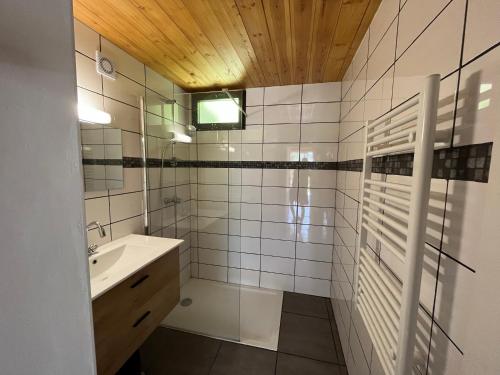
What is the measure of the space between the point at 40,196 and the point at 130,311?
1.01 metres

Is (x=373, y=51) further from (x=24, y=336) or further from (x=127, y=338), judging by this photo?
(x=127, y=338)

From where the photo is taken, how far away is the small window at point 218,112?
227 cm

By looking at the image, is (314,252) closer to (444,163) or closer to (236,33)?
(444,163)

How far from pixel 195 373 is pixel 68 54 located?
188cm

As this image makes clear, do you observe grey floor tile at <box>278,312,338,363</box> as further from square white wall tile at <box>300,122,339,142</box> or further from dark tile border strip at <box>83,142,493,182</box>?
square white wall tile at <box>300,122,339,142</box>

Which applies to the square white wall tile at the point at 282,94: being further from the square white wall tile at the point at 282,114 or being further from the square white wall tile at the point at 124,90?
the square white wall tile at the point at 124,90

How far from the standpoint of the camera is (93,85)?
4.35ft

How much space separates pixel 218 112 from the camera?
2289mm

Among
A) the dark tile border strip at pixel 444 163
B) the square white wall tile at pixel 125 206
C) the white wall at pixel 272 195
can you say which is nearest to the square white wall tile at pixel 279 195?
the white wall at pixel 272 195

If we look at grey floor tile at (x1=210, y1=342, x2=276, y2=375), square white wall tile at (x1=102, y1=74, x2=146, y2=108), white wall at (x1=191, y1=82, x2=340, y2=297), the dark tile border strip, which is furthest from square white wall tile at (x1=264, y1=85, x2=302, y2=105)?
grey floor tile at (x1=210, y1=342, x2=276, y2=375)

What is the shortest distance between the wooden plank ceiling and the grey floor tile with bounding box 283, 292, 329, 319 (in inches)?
88.8

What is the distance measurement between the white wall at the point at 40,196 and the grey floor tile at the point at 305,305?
200 cm

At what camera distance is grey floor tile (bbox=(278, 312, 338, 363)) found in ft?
5.31

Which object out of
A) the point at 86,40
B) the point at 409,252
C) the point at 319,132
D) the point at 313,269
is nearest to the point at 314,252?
the point at 313,269
